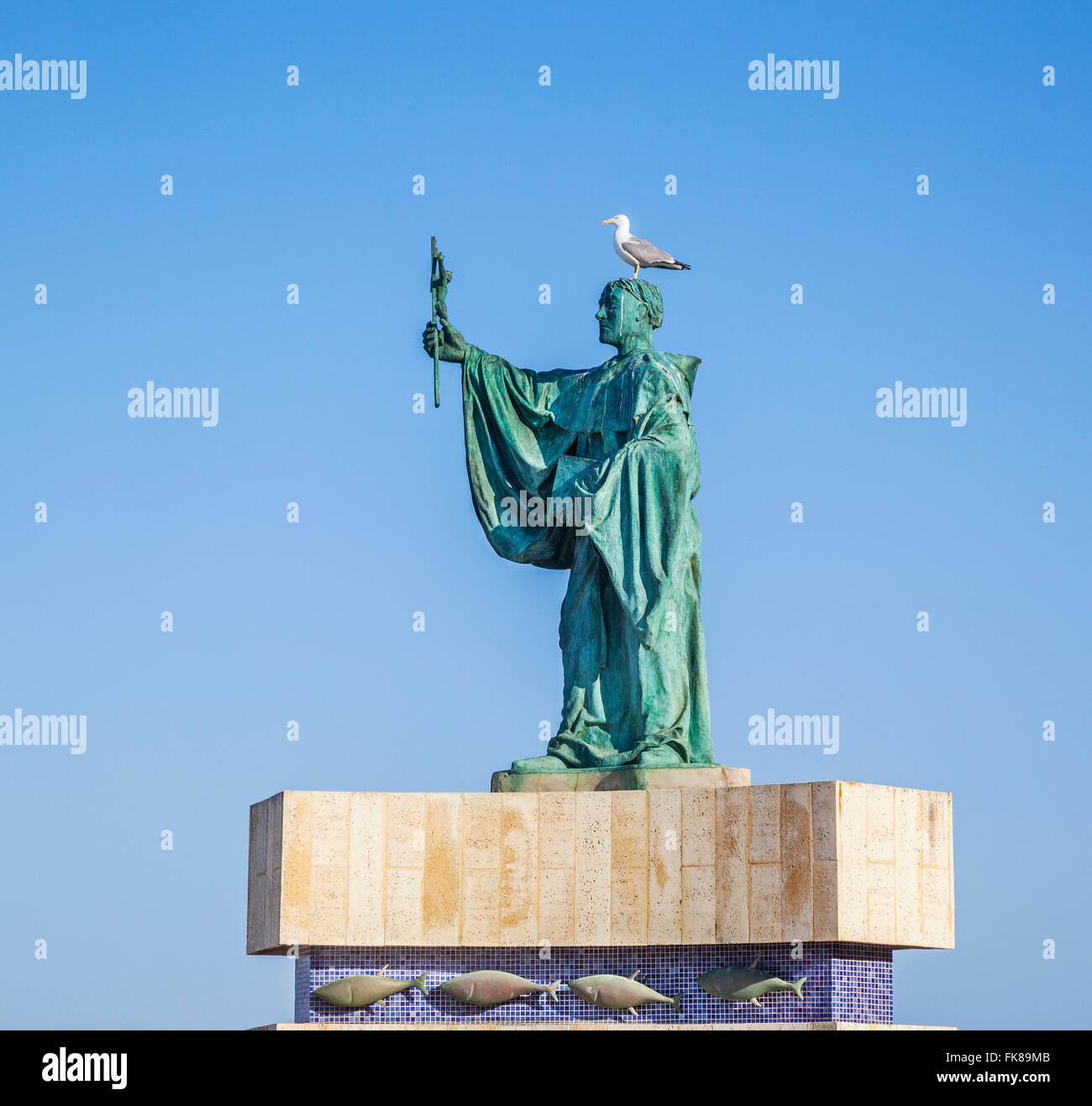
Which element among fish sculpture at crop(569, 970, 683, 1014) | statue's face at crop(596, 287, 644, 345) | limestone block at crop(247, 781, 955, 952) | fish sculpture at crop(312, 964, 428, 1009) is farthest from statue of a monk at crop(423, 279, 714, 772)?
fish sculpture at crop(312, 964, 428, 1009)

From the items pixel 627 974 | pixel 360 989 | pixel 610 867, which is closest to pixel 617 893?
pixel 610 867

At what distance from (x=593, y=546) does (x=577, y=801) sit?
2786 millimetres

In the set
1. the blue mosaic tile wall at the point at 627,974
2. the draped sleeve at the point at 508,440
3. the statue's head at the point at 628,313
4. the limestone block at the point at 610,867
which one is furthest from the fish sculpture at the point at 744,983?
the statue's head at the point at 628,313

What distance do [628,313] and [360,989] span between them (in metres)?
7.30

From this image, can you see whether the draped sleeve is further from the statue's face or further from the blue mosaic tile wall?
the blue mosaic tile wall

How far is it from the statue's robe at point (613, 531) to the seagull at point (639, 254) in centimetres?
123

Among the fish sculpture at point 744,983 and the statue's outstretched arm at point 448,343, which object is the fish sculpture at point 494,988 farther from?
the statue's outstretched arm at point 448,343

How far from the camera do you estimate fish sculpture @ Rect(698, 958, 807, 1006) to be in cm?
2019

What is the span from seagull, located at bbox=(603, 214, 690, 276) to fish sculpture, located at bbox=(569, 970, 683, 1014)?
7448 millimetres

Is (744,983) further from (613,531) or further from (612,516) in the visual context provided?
(612,516)

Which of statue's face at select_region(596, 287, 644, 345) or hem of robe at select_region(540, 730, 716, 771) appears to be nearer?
hem of robe at select_region(540, 730, 716, 771)
